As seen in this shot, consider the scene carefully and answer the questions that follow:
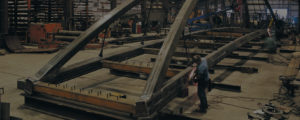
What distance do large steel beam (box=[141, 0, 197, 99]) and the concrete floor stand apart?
841mm

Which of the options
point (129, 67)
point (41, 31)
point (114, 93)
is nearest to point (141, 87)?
point (129, 67)

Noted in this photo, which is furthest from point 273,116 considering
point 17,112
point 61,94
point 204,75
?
point 17,112

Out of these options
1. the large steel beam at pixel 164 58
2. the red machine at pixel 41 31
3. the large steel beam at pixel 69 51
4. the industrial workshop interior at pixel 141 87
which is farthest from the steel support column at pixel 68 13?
the large steel beam at pixel 164 58

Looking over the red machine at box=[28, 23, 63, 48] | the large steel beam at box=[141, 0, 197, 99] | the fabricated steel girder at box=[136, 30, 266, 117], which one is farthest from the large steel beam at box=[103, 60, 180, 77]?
the red machine at box=[28, 23, 63, 48]

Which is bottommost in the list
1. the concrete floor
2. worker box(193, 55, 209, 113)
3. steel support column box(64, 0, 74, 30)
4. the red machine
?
the concrete floor

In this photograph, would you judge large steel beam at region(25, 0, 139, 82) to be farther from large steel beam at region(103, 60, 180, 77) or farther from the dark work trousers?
the dark work trousers

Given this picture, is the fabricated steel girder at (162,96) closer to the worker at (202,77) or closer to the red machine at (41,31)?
the worker at (202,77)

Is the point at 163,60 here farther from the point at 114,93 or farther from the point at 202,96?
the point at 114,93

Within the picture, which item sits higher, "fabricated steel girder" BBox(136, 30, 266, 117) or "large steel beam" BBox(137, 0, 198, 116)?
"large steel beam" BBox(137, 0, 198, 116)

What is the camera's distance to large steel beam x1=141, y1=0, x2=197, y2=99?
13.9ft

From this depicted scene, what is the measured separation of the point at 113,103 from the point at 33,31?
11.7m

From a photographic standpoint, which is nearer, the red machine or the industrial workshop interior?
the industrial workshop interior

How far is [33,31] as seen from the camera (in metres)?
14.3

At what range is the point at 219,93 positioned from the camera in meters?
6.07
